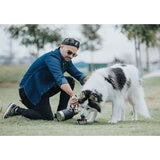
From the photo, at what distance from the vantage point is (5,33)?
4.39m

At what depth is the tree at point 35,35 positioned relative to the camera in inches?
174

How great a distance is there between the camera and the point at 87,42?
14.7 ft

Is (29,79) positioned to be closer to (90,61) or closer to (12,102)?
(12,102)

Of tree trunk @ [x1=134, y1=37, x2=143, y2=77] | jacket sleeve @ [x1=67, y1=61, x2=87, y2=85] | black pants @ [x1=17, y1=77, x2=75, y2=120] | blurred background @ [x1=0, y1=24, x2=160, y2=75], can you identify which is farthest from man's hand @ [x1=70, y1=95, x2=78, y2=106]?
tree trunk @ [x1=134, y1=37, x2=143, y2=77]

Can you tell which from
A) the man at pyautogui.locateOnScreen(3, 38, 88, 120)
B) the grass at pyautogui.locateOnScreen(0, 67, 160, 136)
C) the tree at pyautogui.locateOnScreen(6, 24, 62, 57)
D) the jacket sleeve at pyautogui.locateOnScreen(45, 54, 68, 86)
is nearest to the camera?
the grass at pyautogui.locateOnScreen(0, 67, 160, 136)

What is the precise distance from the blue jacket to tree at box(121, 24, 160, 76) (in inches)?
22.2

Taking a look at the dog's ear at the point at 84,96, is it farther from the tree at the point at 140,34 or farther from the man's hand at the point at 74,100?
the tree at the point at 140,34

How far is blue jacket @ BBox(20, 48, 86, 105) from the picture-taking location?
428cm

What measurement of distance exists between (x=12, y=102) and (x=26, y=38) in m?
0.62

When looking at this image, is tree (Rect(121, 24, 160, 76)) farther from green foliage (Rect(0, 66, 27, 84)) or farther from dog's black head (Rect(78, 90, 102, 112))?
green foliage (Rect(0, 66, 27, 84))
